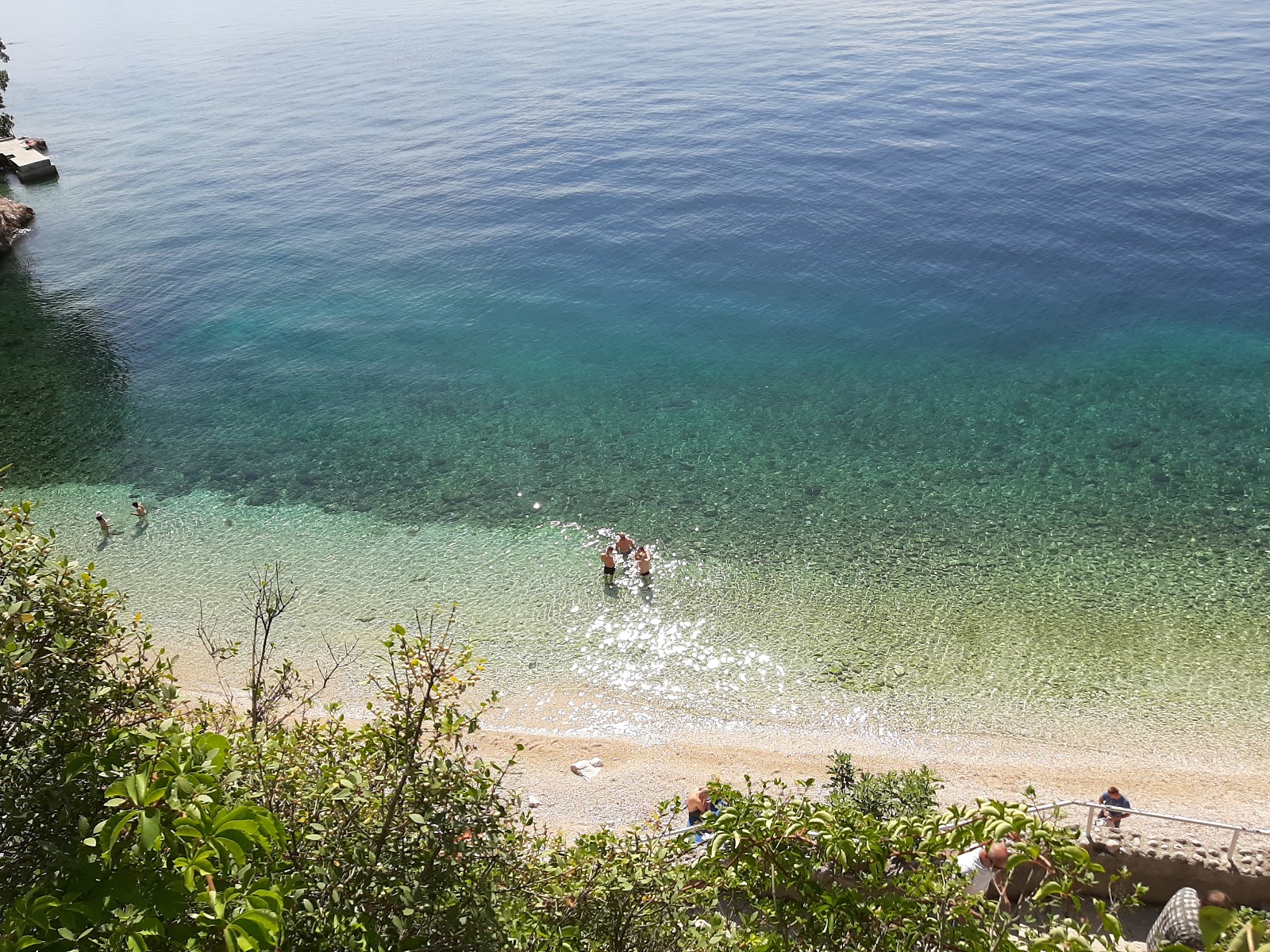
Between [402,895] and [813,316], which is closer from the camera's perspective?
[402,895]

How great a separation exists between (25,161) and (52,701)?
68.3 meters

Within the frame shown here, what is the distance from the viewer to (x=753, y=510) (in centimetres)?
2464

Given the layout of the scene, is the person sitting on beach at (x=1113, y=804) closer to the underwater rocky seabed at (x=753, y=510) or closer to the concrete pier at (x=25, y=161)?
the underwater rocky seabed at (x=753, y=510)

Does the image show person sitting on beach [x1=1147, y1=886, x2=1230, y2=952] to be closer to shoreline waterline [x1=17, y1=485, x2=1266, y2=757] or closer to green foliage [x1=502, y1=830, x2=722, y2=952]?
shoreline waterline [x1=17, y1=485, x2=1266, y2=757]

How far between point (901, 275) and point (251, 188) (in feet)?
137

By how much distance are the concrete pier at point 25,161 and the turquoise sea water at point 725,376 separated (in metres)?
1.33

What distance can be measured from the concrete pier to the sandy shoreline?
6056 cm

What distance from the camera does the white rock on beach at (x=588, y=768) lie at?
1728 centimetres

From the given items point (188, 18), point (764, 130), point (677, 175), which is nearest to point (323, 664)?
point (677, 175)

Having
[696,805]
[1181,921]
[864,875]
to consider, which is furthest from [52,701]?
[1181,921]

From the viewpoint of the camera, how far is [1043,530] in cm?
2312

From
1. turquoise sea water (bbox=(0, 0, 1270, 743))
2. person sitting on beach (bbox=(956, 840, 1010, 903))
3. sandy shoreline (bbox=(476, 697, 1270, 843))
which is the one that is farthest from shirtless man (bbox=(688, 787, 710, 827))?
person sitting on beach (bbox=(956, 840, 1010, 903))

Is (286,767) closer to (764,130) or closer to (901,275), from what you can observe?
(901,275)

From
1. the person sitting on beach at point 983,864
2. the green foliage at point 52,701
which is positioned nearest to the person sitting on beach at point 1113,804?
the person sitting on beach at point 983,864
